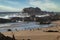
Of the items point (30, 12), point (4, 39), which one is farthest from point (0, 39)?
point (30, 12)

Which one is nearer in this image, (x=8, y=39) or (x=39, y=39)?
(x=8, y=39)

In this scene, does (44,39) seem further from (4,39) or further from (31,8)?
(31,8)

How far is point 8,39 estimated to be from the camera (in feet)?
48.7

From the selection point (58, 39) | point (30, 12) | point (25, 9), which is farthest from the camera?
point (25, 9)

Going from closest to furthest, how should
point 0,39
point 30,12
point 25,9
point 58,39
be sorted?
point 0,39 → point 58,39 → point 30,12 → point 25,9

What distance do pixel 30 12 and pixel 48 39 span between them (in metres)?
72.4

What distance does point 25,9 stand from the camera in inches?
3949

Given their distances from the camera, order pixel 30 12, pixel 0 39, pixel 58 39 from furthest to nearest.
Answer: pixel 30 12
pixel 58 39
pixel 0 39

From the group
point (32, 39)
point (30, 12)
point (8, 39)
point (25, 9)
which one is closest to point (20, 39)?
point (32, 39)

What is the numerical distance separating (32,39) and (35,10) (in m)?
75.9

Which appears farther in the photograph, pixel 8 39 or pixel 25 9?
pixel 25 9

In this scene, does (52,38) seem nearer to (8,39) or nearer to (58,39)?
(58,39)

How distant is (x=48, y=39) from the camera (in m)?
19.6

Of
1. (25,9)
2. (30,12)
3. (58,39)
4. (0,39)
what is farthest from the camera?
(25,9)
